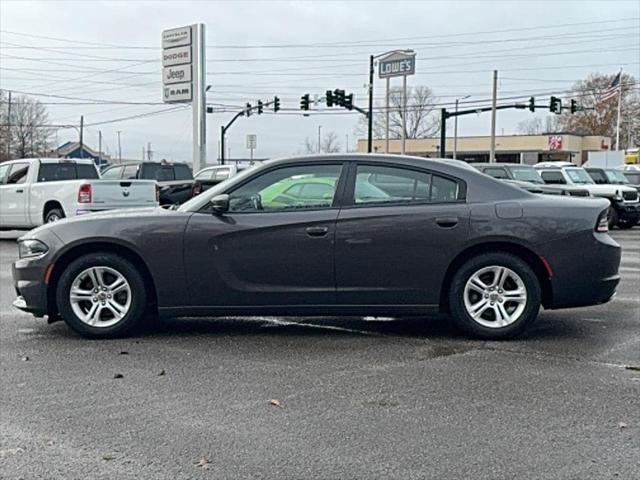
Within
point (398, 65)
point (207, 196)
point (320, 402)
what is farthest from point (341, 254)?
point (398, 65)

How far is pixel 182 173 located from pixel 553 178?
10.7m

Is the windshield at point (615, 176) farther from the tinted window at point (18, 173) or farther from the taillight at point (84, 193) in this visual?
the tinted window at point (18, 173)

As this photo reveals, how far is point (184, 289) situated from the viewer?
20.5ft

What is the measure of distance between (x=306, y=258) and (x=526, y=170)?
15.5 metres

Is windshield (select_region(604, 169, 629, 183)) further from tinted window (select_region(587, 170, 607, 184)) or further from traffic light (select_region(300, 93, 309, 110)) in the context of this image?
traffic light (select_region(300, 93, 309, 110))

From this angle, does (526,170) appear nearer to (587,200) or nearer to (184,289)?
(587,200)

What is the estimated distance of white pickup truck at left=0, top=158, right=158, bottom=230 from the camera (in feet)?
47.8

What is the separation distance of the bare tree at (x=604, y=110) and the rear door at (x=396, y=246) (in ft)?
254

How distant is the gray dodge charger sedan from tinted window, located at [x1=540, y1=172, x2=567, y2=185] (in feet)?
49.8

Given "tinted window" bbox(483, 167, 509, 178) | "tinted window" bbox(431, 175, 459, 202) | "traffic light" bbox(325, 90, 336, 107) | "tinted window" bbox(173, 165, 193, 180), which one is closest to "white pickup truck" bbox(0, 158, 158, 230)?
"tinted window" bbox(173, 165, 193, 180)

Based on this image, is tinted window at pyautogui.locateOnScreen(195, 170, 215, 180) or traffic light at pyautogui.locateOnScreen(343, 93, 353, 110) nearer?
tinted window at pyautogui.locateOnScreen(195, 170, 215, 180)

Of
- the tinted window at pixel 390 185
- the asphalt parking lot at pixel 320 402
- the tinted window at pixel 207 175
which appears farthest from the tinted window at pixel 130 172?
the tinted window at pixel 390 185

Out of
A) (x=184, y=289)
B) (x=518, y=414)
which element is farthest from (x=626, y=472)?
(x=184, y=289)

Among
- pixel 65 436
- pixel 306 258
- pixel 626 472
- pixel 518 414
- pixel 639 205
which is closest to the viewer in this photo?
pixel 626 472
